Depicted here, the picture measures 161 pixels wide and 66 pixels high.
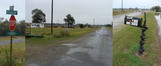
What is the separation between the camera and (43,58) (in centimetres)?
442

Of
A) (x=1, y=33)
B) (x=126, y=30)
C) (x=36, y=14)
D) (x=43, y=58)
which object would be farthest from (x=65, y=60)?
(x=1, y=33)

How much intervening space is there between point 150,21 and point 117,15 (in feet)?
3.00

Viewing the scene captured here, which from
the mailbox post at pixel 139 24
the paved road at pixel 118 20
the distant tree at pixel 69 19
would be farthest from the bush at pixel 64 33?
the mailbox post at pixel 139 24

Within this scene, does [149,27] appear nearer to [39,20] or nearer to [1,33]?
[39,20]

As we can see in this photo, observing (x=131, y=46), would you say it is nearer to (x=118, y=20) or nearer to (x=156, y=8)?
(x=118, y=20)

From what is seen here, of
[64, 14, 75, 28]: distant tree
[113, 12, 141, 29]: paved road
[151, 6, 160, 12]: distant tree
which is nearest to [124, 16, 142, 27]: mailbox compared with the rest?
[113, 12, 141, 29]: paved road

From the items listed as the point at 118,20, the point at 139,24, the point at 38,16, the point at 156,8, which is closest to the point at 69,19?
the point at 38,16

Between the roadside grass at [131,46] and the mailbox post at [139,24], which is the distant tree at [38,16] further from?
the mailbox post at [139,24]

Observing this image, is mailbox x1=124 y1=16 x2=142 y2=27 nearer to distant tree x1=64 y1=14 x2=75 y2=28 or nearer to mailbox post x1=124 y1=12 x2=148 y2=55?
mailbox post x1=124 y1=12 x2=148 y2=55

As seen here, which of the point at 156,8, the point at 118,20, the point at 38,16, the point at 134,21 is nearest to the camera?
the point at 134,21

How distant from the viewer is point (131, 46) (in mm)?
3236

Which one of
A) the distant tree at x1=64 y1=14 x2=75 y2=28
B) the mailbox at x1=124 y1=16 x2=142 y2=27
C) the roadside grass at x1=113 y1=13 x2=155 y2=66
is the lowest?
the roadside grass at x1=113 y1=13 x2=155 y2=66

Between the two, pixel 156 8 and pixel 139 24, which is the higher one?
pixel 156 8

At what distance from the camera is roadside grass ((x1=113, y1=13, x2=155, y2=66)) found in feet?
9.78
